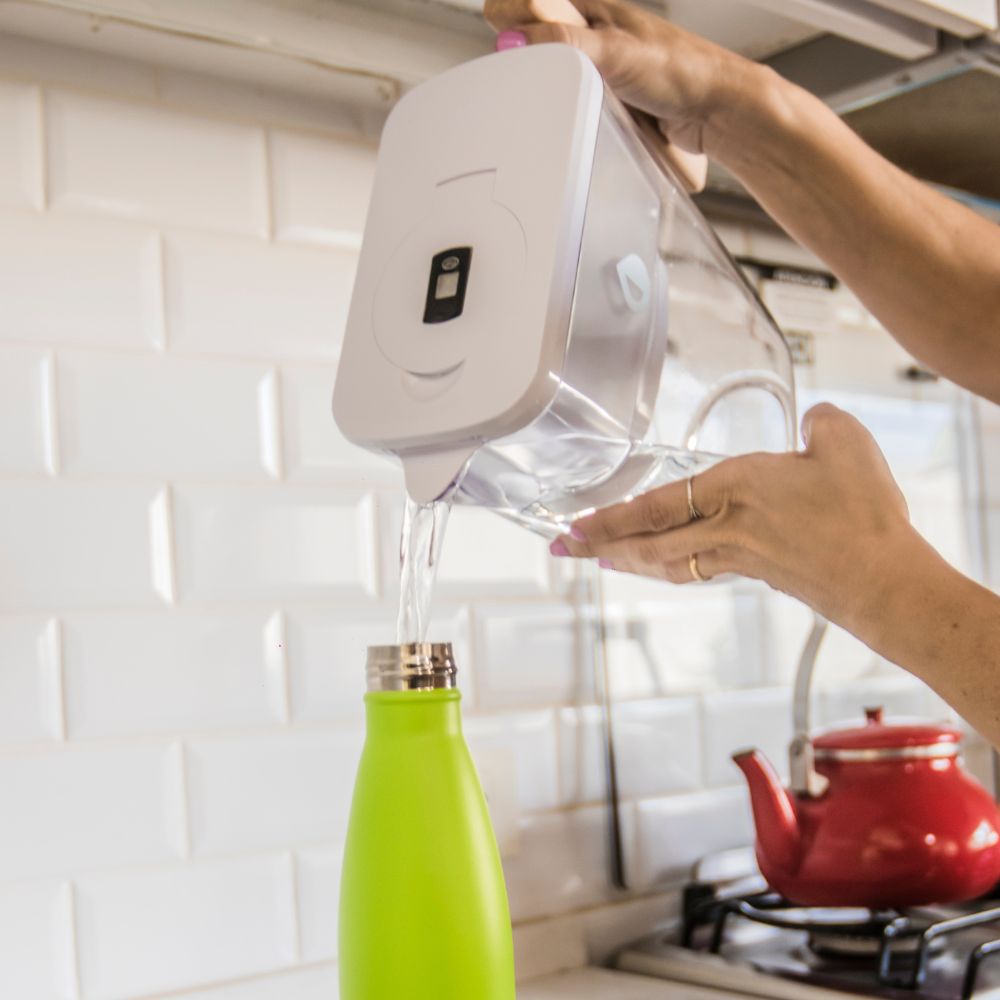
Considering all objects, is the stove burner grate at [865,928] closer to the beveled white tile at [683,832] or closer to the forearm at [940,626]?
the beveled white tile at [683,832]

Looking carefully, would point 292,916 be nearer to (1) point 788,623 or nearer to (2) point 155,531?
(2) point 155,531

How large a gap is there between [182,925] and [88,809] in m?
0.10

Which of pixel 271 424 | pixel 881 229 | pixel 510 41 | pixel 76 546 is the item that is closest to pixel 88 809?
pixel 76 546

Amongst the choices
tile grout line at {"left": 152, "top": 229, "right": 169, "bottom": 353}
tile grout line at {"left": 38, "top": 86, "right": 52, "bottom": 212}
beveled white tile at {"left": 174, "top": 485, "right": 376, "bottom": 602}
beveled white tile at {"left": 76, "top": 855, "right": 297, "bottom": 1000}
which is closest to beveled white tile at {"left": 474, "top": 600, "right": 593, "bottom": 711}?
beveled white tile at {"left": 174, "top": 485, "right": 376, "bottom": 602}

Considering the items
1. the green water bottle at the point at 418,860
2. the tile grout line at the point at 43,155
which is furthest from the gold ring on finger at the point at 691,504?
the tile grout line at the point at 43,155

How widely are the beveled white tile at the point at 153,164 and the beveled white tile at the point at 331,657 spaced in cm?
29

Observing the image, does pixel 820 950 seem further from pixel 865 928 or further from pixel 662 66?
pixel 662 66

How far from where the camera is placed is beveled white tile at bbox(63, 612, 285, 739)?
87cm

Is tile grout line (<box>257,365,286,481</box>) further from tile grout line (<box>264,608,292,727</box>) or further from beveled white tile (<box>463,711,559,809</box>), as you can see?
beveled white tile (<box>463,711,559,809</box>)

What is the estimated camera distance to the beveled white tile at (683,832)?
1164mm

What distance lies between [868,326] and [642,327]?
85 centimetres

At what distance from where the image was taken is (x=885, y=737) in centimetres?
104

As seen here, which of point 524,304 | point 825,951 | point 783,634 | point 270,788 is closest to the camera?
point 524,304

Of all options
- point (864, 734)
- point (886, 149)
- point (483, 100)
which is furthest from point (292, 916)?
point (886, 149)
